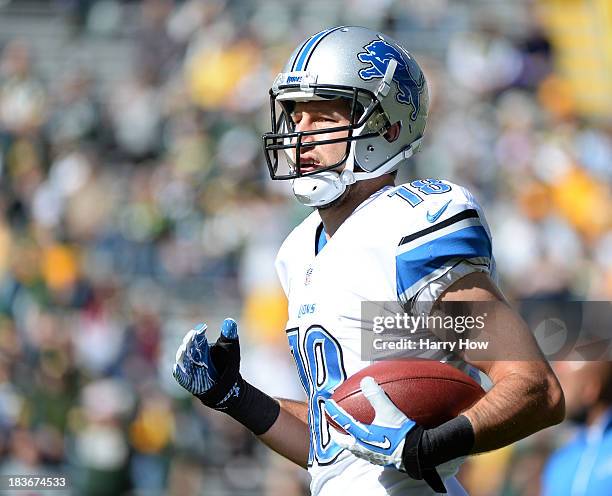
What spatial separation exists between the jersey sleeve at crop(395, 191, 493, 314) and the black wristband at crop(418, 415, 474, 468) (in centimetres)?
35

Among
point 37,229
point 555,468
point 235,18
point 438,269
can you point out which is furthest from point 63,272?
point 438,269

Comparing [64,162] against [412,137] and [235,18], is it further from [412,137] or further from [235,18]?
[412,137]

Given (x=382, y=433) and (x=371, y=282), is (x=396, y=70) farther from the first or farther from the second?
(x=382, y=433)

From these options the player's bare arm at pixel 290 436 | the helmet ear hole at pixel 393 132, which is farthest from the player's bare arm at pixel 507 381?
the player's bare arm at pixel 290 436

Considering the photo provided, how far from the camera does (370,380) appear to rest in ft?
8.77

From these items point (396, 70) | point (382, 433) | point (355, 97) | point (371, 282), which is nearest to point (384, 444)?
point (382, 433)

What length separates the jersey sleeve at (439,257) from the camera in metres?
2.81

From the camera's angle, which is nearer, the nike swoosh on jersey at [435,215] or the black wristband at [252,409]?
the nike swoosh on jersey at [435,215]

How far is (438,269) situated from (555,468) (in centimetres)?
237

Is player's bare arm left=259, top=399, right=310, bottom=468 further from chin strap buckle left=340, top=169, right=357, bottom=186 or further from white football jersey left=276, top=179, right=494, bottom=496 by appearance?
chin strap buckle left=340, top=169, right=357, bottom=186

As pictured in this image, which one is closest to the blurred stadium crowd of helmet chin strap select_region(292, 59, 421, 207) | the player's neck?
the player's neck

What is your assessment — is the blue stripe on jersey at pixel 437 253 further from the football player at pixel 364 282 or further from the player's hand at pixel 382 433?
the player's hand at pixel 382 433

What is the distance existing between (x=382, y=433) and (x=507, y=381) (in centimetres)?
32

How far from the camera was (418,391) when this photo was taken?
2.78 meters
